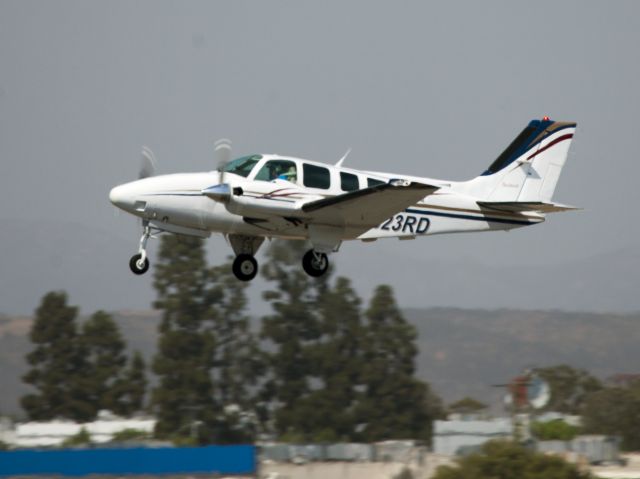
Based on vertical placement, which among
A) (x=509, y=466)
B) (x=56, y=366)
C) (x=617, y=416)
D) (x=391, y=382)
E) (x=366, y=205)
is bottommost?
(x=56, y=366)

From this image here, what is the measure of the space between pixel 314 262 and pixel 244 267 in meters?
1.80

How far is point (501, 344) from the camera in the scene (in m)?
169

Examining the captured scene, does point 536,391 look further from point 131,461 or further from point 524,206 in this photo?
point 131,461

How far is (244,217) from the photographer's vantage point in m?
24.6

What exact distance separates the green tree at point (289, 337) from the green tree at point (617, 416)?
1806cm

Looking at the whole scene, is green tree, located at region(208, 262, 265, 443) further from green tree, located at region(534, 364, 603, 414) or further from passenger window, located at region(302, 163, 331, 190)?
passenger window, located at region(302, 163, 331, 190)

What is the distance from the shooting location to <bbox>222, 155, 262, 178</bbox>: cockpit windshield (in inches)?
949

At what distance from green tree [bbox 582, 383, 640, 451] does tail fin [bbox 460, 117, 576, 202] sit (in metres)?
37.4

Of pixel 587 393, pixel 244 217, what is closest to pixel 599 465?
pixel 244 217

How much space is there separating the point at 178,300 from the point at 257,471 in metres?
34.7

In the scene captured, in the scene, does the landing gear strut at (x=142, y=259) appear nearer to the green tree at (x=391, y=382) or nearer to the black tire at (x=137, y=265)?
the black tire at (x=137, y=265)

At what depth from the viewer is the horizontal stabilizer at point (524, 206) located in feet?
86.6

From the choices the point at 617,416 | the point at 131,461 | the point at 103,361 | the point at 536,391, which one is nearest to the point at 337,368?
the point at 103,361

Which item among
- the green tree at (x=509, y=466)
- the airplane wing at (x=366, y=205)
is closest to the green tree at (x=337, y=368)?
the green tree at (x=509, y=466)
